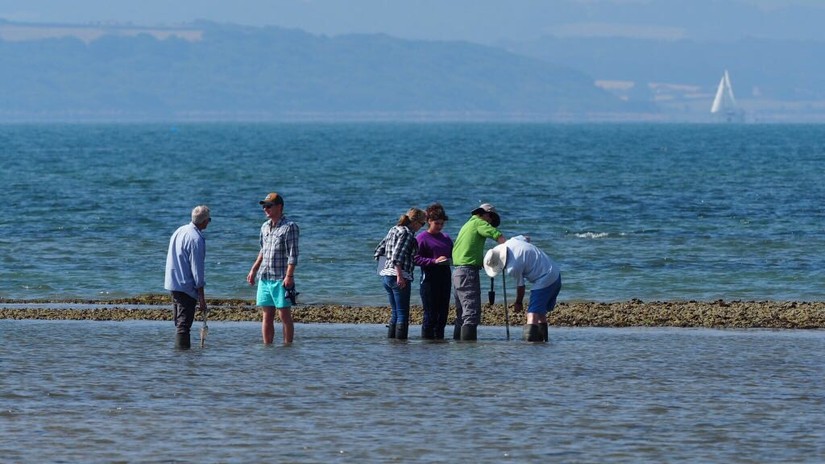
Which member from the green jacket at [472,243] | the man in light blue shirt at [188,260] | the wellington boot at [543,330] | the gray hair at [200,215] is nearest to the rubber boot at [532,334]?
the wellington boot at [543,330]

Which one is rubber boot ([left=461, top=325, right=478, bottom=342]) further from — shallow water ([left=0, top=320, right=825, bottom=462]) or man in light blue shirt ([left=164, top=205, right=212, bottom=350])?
man in light blue shirt ([left=164, top=205, right=212, bottom=350])

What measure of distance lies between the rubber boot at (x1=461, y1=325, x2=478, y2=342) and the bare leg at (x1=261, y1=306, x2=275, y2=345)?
6.95 ft

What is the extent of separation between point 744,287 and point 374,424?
15.3m

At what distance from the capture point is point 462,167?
84.6m

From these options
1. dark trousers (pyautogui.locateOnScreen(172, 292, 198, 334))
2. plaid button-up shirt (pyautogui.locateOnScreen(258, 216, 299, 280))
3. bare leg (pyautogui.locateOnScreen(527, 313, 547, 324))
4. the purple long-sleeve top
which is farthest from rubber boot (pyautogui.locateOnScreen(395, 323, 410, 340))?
dark trousers (pyautogui.locateOnScreen(172, 292, 198, 334))

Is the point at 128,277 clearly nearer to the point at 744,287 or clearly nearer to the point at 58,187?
the point at 744,287

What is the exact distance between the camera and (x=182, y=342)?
53.5 ft

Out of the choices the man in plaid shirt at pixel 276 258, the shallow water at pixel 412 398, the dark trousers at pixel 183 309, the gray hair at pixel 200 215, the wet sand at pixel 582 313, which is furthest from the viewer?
the wet sand at pixel 582 313

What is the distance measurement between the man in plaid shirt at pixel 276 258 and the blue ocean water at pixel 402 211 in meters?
7.80

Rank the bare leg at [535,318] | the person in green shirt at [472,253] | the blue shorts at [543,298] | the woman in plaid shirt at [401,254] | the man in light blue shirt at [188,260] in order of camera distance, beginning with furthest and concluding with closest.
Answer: the bare leg at [535,318], the blue shorts at [543,298], the person in green shirt at [472,253], the woman in plaid shirt at [401,254], the man in light blue shirt at [188,260]

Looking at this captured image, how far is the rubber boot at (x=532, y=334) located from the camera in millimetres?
17219

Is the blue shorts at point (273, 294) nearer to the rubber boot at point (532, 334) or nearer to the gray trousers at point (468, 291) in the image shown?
the gray trousers at point (468, 291)

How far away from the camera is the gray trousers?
16703 millimetres

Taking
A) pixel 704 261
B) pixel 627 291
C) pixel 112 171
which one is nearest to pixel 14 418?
pixel 627 291
